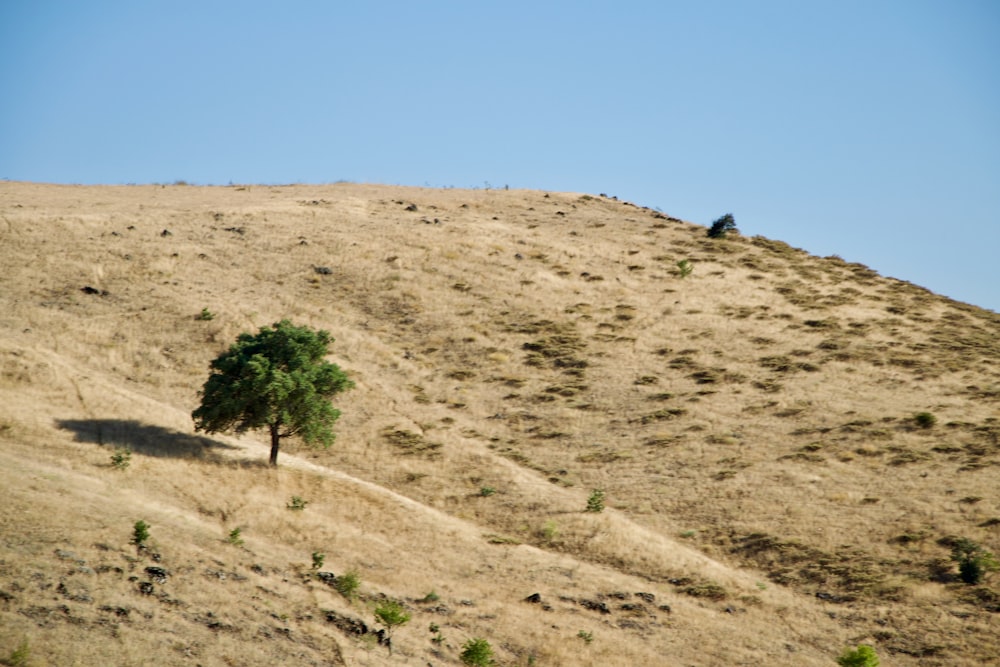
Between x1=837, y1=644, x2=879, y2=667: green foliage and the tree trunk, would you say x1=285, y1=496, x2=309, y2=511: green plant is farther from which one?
x1=837, y1=644, x2=879, y2=667: green foliage

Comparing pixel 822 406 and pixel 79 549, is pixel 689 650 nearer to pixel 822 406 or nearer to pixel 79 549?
pixel 79 549

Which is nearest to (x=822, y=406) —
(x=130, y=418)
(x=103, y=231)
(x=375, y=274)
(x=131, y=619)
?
(x=375, y=274)

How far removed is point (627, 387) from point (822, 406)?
13104 mm

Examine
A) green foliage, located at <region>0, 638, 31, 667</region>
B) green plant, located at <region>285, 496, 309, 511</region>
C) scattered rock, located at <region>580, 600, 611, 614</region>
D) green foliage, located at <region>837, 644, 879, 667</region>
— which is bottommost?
green foliage, located at <region>0, 638, 31, 667</region>

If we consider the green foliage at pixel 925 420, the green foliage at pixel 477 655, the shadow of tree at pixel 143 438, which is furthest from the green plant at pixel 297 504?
the green foliage at pixel 925 420

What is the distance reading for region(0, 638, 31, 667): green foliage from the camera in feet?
66.1

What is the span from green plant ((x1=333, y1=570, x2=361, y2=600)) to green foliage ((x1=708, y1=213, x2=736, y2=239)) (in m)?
74.8

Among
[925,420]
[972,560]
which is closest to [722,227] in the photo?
[925,420]

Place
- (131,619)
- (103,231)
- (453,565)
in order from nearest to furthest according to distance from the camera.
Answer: (131,619) < (453,565) < (103,231)

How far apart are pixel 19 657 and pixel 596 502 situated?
97.3 ft

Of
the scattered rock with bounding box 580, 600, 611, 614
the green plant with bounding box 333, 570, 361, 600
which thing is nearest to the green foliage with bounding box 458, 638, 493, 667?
the green plant with bounding box 333, 570, 361, 600

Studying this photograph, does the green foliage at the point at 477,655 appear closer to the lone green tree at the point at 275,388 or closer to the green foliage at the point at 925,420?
the lone green tree at the point at 275,388

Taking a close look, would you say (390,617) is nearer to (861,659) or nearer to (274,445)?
(861,659)

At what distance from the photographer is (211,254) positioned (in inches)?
2852
